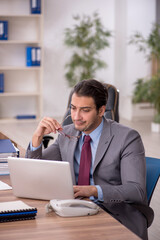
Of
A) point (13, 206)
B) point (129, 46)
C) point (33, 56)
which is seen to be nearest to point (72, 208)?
point (13, 206)

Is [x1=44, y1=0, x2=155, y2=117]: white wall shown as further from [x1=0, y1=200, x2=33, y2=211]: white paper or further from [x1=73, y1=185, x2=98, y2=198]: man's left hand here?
[x1=0, y1=200, x2=33, y2=211]: white paper

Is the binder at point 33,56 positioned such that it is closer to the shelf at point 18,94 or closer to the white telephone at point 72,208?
the shelf at point 18,94

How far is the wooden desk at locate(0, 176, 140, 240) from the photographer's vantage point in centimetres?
169

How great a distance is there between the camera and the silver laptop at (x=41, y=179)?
6.54 ft

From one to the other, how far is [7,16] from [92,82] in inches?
238

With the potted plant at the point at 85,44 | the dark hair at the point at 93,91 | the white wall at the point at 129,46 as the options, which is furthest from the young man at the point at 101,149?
the white wall at the point at 129,46

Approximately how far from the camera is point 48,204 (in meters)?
1.96

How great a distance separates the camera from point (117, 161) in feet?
8.02

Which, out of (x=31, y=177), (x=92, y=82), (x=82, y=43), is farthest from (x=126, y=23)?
(x=31, y=177)

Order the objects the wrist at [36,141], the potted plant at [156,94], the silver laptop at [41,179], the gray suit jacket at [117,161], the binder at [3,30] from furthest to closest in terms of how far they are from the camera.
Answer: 1. the binder at [3,30]
2. the potted plant at [156,94]
3. the wrist at [36,141]
4. the gray suit jacket at [117,161]
5. the silver laptop at [41,179]

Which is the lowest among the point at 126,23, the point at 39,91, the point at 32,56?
the point at 39,91

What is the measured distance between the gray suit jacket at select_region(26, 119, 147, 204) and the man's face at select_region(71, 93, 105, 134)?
0.12 m

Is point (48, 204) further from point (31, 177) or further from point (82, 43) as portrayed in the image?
point (82, 43)

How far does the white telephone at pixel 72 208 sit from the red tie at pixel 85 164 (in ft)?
1.93
